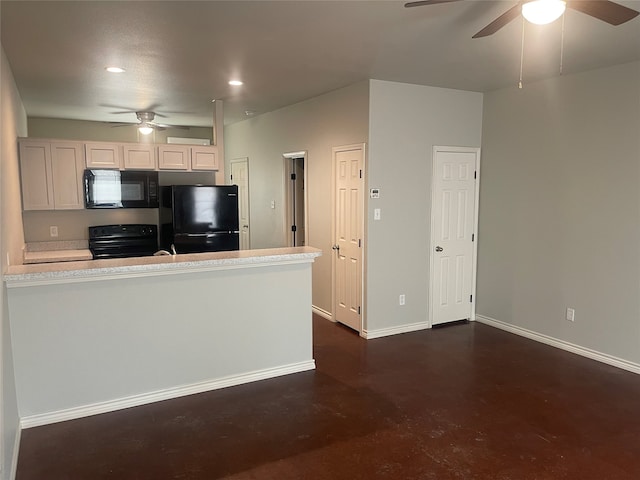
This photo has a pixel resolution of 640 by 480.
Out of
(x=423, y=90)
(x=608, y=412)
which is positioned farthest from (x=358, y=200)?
(x=608, y=412)

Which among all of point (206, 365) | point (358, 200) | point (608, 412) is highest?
point (358, 200)

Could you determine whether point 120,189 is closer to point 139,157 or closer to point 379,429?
point 139,157

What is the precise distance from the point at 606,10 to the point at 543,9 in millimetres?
304

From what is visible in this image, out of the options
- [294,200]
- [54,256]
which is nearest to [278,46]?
[294,200]

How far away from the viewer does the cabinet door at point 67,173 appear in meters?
4.77

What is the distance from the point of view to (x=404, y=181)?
4691 millimetres

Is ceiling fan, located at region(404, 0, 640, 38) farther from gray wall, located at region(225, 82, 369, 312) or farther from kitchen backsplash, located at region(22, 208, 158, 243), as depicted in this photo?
kitchen backsplash, located at region(22, 208, 158, 243)

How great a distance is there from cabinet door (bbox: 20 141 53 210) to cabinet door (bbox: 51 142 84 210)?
0.18 ft

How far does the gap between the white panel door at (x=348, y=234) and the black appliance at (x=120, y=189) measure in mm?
→ 2448

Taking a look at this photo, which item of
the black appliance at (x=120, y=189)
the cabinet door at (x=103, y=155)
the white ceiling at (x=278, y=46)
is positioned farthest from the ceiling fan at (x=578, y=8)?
the black appliance at (x=120, y=189)

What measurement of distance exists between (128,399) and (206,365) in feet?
1.88

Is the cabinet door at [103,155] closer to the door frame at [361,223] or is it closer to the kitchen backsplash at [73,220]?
the kitchen backsplash at [73,220]

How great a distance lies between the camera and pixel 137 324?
3.21 meters

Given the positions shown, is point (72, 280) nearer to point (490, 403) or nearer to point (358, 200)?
point (358, 200)
